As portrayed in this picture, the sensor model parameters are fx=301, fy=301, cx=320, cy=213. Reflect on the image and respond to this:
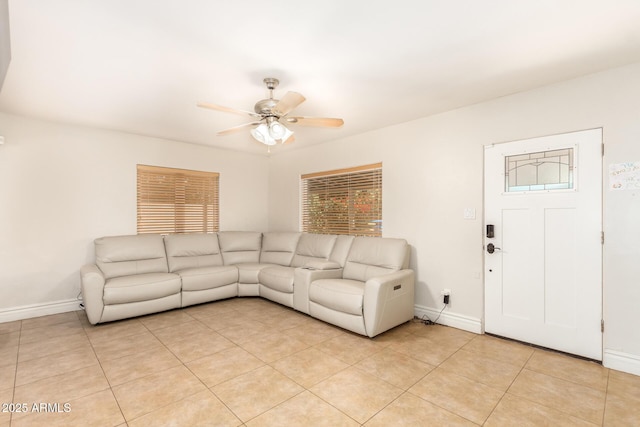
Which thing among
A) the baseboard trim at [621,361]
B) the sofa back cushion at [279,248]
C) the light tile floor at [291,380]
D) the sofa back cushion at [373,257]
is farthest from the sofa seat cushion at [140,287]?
the baseboard trim at [621,361]

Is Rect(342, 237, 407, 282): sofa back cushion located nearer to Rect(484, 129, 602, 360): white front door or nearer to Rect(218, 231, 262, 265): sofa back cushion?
Rect(484, 129, 602, 360): white front door

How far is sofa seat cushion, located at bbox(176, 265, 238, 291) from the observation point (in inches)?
161

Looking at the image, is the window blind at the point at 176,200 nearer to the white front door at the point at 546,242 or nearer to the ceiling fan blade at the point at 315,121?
the ceiling fan blade at the point at 315,121

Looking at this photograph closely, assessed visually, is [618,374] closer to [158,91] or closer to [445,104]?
[445,104]

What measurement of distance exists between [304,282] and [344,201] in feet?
5.10

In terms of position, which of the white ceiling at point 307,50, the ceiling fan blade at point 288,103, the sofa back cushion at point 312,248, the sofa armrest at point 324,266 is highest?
the white ceiling at point 307,50

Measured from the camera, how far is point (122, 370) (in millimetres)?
2439

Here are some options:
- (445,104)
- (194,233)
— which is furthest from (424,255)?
(194,233)

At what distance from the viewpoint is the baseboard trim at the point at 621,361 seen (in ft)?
7.88

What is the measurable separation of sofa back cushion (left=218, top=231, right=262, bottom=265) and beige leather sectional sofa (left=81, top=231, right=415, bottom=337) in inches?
0.6

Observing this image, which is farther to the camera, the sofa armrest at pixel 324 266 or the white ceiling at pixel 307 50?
the sofa armrest at pixel 324 266

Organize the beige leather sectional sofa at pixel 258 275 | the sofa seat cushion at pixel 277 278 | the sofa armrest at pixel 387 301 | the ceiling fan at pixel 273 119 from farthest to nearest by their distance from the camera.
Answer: the sofa seat cushion at pixel 277 278, the beige leather sectional sofa at pixel 258 275, the sofa armrest at pixel 387 301, the ceiling fan at pixel 273 119

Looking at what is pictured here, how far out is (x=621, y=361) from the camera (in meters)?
2.46

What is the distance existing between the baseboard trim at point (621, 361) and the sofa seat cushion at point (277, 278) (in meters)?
3.15
